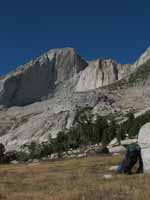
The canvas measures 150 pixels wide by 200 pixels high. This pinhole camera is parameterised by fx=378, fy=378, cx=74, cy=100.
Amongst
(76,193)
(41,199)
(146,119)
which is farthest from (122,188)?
(146,119)

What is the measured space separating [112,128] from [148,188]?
129919 millimetres

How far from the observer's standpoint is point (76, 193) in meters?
17.0

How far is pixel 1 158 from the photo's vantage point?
115 meters

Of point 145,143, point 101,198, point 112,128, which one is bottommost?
point 101,198

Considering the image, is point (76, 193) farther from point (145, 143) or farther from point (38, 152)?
point (38, 152)

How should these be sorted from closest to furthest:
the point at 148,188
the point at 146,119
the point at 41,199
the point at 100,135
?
the point at 41,199 < the point at 148,188 < the point at 146,119 < the point at 100,135

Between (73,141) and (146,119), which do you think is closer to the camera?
(146,119)

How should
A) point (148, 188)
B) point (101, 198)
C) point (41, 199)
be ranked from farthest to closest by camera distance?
point (148, 188), point (41, 199), point (101, 198)

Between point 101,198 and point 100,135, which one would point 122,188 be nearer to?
point 101,198

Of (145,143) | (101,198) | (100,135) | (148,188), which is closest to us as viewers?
(101,198)

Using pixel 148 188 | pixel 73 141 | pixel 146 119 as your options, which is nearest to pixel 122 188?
pixel 148 188

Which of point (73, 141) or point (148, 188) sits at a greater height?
point (73, 141)

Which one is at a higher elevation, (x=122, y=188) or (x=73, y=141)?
(x=73, y=141)

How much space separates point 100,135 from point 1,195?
137 meters
